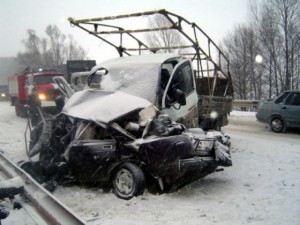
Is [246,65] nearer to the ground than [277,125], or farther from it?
farther from it

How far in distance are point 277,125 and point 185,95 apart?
6730mm

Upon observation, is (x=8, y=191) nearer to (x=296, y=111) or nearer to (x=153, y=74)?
(x=153, y=74)

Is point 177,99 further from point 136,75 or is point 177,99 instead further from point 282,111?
point 282,111

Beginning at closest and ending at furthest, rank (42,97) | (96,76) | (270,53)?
(96,76), (42,97), (270,53)

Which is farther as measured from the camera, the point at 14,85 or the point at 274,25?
the point at 274,25

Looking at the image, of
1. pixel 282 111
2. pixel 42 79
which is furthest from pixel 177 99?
pixel 42 79

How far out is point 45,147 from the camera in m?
6.54

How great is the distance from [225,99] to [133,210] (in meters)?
5.76

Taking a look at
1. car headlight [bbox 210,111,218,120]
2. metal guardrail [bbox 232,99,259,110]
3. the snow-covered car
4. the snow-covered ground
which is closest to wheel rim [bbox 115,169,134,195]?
the snow-covered ground

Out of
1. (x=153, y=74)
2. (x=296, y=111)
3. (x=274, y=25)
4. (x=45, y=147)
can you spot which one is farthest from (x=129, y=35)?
(x=274, y=25)

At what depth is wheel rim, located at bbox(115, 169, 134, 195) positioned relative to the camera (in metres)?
5.41

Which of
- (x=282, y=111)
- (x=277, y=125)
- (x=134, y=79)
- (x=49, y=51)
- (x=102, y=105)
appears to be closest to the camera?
(x=102, y=105)

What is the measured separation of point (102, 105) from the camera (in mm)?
6148

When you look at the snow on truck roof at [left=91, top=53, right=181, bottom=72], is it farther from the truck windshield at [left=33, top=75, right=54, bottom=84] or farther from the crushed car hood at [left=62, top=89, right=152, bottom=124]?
the truck windshield at [left=33, top=75, right=54, bottom=84]
